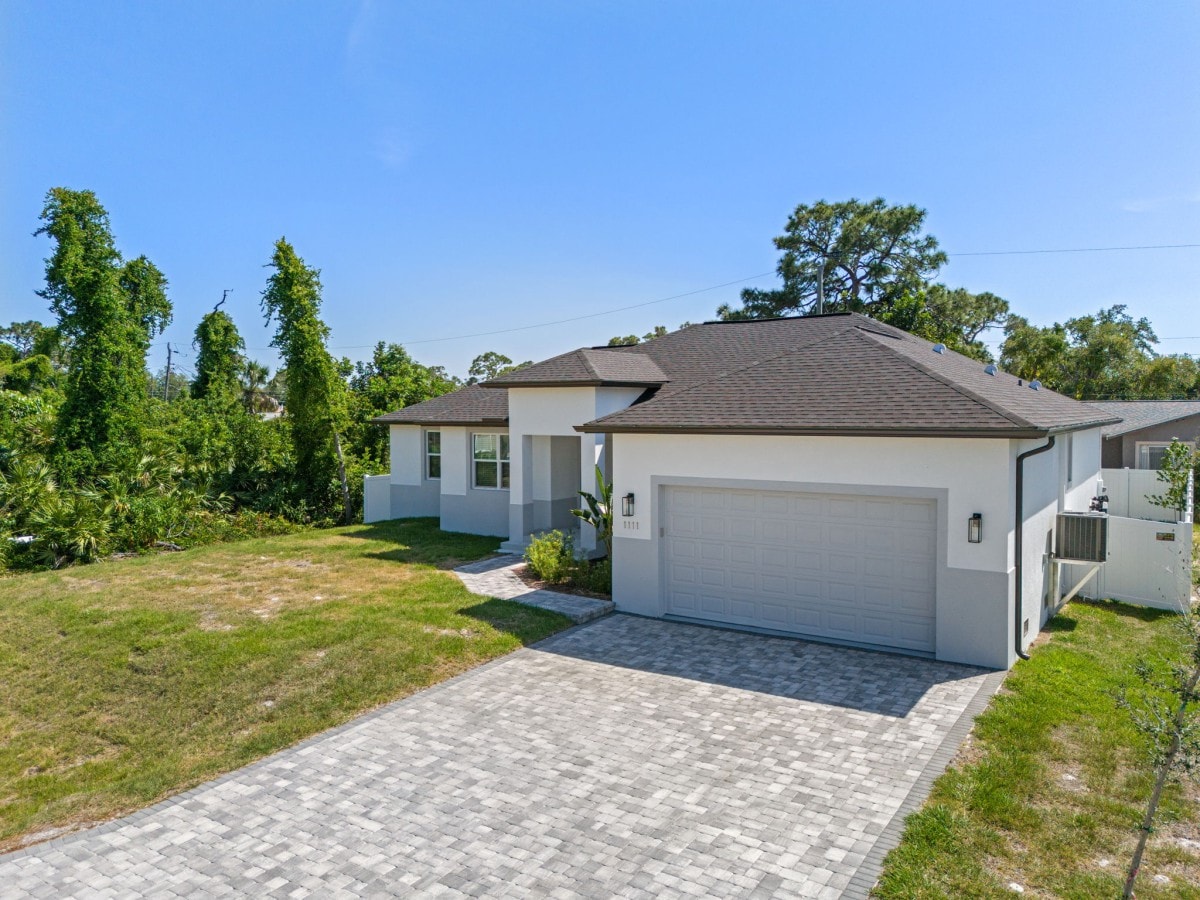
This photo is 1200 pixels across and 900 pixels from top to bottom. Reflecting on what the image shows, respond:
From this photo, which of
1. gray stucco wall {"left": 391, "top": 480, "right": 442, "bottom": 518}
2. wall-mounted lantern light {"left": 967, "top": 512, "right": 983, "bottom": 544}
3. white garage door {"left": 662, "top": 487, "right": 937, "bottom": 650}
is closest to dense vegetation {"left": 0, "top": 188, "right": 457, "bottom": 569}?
gray stucco wall {"left": 391, "top": 480, "right": 442, "bottom": 518}

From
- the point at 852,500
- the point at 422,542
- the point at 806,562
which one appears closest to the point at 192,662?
the point at 422,542

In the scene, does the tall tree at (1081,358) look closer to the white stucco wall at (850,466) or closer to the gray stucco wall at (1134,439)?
the gray stucco wall at (1134,439)

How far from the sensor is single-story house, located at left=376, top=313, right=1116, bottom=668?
9.24 meters

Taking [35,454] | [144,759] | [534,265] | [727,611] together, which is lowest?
[144,759]

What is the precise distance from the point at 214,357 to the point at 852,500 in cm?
3460

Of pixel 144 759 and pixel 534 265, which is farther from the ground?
pixel 534 265

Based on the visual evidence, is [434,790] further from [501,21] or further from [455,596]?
[501,21]

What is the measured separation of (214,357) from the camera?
3544 centimetres

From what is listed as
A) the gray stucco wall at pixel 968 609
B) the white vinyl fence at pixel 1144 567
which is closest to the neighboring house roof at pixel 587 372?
the gray stucco wall at pixel 968 609

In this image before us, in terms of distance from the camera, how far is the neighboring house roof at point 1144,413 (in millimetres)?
26750

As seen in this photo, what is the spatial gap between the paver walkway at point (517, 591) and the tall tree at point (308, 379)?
1052cm

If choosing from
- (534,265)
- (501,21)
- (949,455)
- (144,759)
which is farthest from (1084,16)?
(534,265)

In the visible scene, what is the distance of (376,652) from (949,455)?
8336 mm

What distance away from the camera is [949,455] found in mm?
9359
